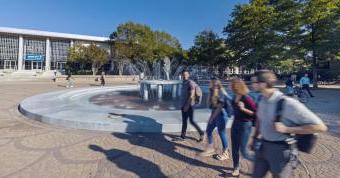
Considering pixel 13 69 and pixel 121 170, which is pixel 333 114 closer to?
pixel 121 170

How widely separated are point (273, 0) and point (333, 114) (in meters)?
23.7

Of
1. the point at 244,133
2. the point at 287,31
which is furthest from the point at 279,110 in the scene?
the point at 287,31

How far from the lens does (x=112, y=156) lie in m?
5.34

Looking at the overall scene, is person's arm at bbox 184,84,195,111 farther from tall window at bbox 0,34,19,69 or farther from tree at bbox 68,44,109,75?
tall window at bbox 0,34,19,69

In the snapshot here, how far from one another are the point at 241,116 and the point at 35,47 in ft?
224

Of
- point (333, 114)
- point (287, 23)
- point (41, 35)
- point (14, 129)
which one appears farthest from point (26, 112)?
point (41, 35)

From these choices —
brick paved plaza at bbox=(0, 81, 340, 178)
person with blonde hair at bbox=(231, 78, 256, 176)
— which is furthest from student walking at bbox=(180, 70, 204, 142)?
person with blonde hair at bbox=(231, 78, 256, 176)

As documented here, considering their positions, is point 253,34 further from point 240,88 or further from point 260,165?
point 260,165

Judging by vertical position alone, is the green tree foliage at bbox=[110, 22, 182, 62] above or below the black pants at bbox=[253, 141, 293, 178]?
above

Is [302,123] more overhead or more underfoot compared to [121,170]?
more overhead

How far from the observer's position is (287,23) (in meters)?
25.0

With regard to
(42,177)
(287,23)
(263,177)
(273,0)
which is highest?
(273,0)

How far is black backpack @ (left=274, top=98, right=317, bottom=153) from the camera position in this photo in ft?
8.37

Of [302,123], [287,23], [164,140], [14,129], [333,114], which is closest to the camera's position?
[302,123]
